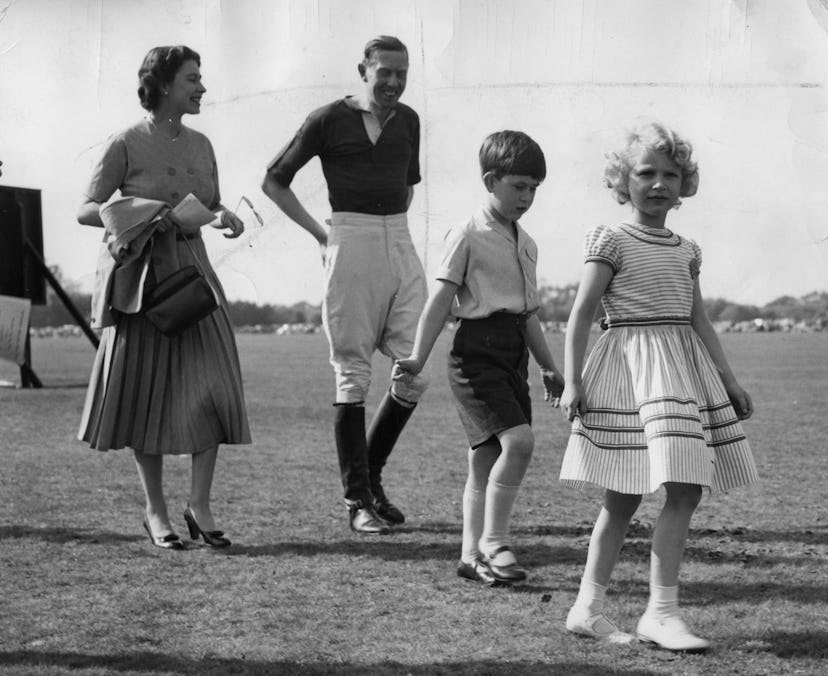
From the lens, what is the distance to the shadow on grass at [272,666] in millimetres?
3707

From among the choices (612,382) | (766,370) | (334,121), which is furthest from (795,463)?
(766,370)

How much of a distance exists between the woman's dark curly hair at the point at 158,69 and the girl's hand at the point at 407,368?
5.98 feet

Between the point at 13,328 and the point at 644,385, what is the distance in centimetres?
630

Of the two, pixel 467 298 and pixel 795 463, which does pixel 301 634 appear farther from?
pixel 795 463

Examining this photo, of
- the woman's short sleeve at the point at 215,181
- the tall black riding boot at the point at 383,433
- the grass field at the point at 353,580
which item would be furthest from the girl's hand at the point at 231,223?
the grass field at the point at 353,580

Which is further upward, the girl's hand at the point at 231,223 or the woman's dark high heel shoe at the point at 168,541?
the girl's hand at the point at 231,223

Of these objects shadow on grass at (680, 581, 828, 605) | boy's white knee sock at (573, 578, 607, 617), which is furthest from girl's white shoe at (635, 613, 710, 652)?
shadow on grass at (680, 581, 828, 605)

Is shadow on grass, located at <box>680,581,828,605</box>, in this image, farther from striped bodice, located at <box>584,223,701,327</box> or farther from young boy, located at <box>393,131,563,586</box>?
striped bodice, located at <box>584,223,701,327</box>

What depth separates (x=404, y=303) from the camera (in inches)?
249

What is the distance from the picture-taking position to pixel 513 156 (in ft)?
15.9

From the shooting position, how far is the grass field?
152 inches

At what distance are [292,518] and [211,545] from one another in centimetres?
86

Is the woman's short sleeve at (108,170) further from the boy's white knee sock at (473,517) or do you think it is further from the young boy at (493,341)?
the boy's white knee sock at (473,517)

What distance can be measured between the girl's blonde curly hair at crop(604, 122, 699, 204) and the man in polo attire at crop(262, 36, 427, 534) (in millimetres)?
2115
